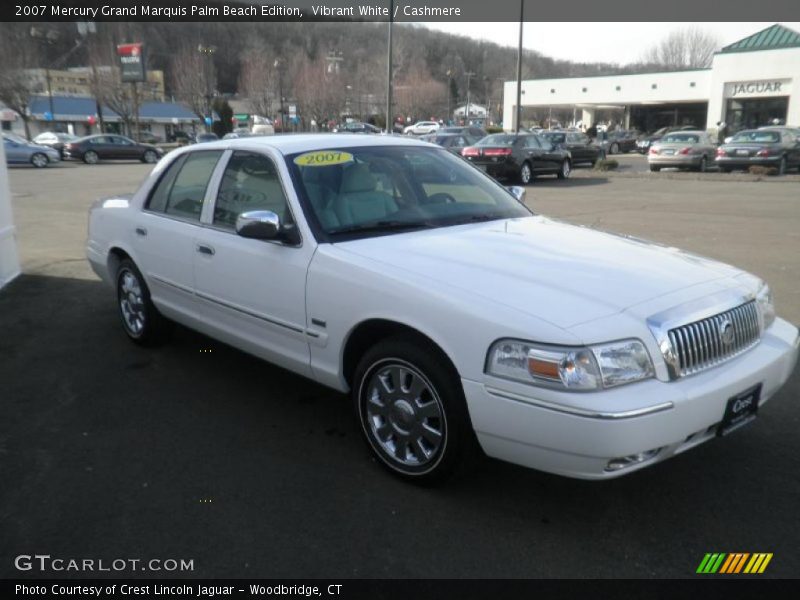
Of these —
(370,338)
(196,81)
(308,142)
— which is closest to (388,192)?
(308,142)

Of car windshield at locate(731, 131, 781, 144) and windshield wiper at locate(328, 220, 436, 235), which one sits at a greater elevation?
car windshield at locate(731, 131, 781, 144)

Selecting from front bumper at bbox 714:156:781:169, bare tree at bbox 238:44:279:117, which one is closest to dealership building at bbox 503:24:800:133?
bare tree at bbox 238:44:279:117

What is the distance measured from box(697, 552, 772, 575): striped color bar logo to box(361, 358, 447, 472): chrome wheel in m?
1.19

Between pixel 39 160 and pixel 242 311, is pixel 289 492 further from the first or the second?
pixel 39 160

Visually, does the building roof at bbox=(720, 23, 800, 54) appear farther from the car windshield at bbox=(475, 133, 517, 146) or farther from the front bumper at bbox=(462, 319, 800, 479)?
the front bumper at bbox=(462, 319, 800, 479)

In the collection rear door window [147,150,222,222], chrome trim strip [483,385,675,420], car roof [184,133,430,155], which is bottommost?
chrome trim strip [483,385,675,420]

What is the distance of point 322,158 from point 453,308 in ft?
5.32

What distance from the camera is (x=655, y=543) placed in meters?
2.96

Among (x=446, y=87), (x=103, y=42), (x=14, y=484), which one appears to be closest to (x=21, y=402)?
(x=14, y=484)

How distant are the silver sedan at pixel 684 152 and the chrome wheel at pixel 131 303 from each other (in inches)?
894

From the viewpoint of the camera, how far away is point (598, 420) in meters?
2.67

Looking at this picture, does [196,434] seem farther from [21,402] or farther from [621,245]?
[621,245]

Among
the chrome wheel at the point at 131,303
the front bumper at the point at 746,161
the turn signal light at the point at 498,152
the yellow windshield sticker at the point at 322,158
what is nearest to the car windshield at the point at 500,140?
the turn signal light at the point at 498,152

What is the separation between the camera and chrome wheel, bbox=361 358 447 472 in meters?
3.25
